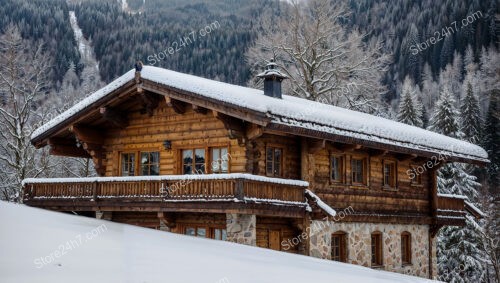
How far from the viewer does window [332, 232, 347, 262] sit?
20984 millimetres

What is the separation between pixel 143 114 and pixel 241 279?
538 inches

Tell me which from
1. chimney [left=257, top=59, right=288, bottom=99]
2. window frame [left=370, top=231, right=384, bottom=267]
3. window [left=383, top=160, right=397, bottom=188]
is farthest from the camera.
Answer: window [left=383, top=160, right=397, bottom=188]

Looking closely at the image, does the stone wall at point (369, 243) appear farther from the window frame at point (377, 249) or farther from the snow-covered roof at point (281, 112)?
the snow-covered roof at point (281, 112)

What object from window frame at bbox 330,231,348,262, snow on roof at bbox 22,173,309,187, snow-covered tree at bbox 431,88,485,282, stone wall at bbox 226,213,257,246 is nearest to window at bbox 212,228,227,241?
stone wall at bbox 226,213,257,246

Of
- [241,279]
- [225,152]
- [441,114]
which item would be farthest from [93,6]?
[241,279]

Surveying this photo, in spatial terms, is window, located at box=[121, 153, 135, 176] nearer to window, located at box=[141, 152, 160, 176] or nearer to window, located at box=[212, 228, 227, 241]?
window, located at box=[141, 152, 160, 176]

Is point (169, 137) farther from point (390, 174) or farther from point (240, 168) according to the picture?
point (390, 174)

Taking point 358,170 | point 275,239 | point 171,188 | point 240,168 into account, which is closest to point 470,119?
point 358,170

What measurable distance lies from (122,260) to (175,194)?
888 centimetres

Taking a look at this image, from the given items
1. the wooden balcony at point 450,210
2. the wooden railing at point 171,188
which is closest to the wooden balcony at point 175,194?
the wooden railing at point 171,188

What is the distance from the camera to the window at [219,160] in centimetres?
1917

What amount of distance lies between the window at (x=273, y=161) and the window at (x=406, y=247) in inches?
326

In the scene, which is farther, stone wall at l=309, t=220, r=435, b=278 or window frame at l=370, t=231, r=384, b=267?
window frame at l=370, t=231, r=384, b=267

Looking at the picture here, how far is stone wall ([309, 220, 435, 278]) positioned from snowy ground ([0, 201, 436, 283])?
6747 millimetres
